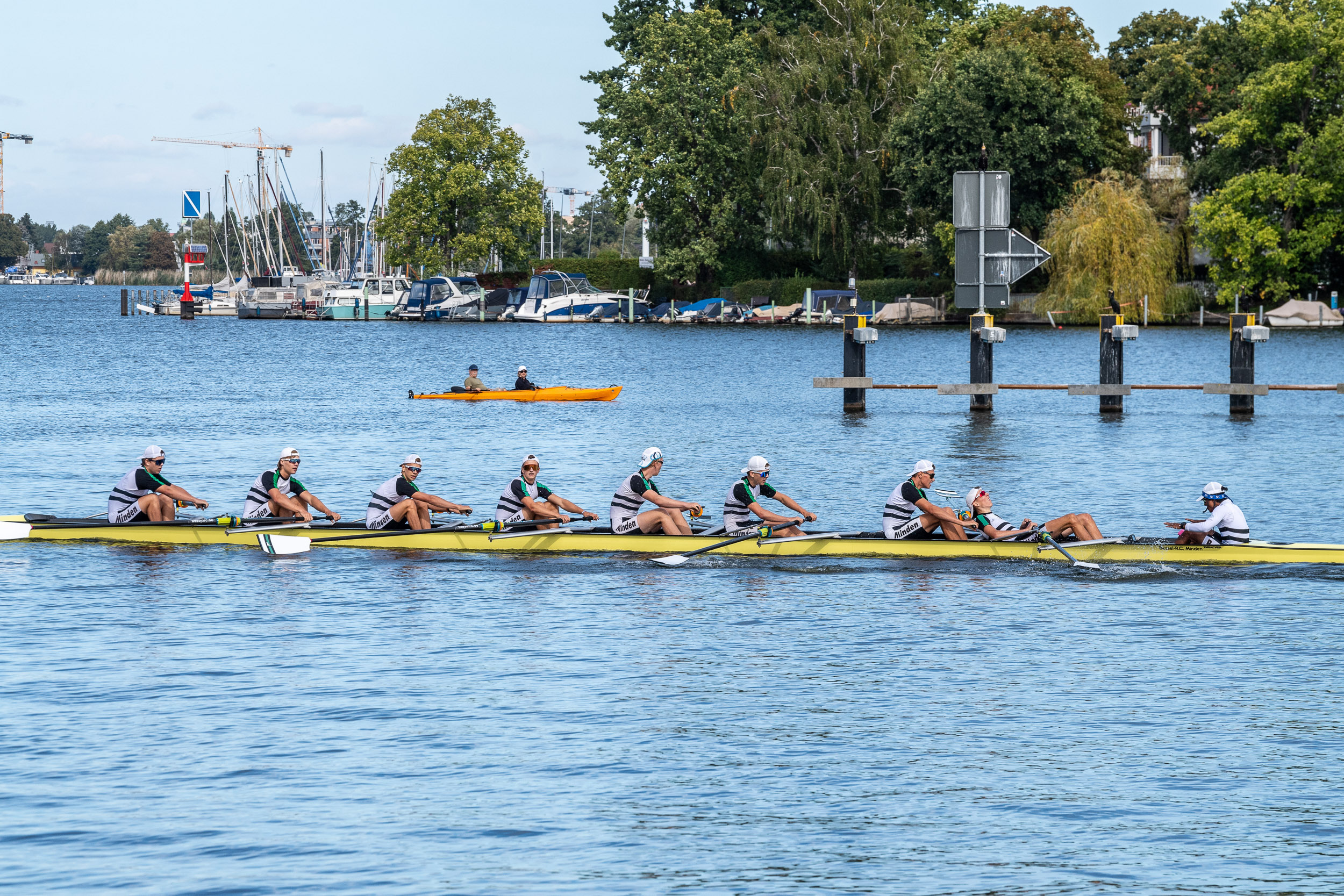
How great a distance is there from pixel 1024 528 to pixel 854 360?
24471 millimetres

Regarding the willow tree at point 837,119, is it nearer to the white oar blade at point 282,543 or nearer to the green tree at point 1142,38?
the green tree at point 1142,38

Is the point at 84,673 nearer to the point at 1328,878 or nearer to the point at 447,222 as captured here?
the point at 1328,878

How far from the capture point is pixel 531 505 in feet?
83.7

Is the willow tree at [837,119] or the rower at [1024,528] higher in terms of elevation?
the willow tree at [837,119]

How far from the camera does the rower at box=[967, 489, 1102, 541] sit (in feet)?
78.1

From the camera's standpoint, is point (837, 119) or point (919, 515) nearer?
point (919, 515)

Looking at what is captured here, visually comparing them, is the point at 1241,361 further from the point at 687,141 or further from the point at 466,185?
the point at 466,185

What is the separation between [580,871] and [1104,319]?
116ft

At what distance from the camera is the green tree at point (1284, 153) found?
8350cm

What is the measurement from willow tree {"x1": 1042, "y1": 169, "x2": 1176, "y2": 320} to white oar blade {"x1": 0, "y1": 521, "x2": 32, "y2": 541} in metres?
65.8

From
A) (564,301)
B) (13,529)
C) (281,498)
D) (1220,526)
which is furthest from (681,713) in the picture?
(564,301)

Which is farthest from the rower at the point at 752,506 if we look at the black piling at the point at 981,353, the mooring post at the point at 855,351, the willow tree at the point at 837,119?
the willow tree at the point at 837,119

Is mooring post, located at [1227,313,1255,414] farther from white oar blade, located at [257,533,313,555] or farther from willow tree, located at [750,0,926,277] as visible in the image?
willow tree, located at [750,0,926,277]

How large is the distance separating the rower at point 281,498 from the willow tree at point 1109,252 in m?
63.9
